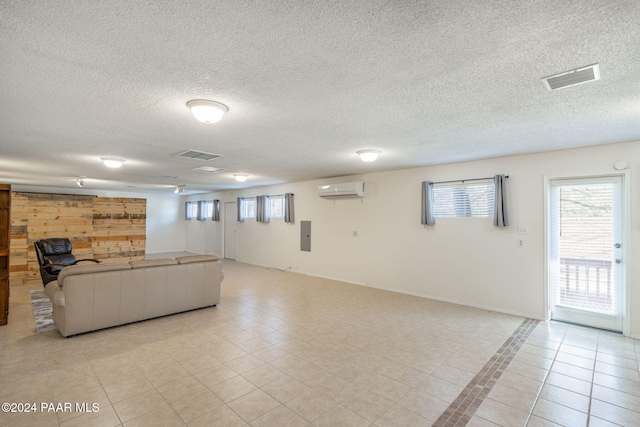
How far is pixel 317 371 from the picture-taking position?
2.78m

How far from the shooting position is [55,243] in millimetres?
6070

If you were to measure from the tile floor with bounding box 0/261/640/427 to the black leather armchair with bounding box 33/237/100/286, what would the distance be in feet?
3.24

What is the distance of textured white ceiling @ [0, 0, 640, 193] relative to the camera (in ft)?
4.61

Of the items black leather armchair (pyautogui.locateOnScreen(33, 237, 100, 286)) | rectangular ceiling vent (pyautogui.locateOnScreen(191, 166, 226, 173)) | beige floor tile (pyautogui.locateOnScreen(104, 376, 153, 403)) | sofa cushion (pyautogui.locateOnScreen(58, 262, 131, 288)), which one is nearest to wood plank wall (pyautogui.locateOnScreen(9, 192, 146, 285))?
black leather armchair (pyautogui.locateOnScreen(33, 237, 100, 286))

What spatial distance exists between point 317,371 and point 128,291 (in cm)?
267

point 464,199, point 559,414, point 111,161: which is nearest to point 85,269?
point 111,161

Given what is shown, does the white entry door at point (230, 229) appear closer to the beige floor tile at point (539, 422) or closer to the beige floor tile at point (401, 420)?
the beige floor tile at point (401, 420)

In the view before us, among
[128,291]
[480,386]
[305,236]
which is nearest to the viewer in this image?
[480,386]

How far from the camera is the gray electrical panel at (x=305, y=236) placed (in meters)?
7.41

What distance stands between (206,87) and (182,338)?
2802 mm

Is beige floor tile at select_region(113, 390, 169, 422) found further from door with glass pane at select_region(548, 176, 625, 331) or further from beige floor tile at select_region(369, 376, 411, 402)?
door with glass pane at select_region(548, 176, 625, 331)

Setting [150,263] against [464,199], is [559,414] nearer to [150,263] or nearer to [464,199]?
[464,199]

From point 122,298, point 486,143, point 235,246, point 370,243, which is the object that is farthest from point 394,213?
point 235,246

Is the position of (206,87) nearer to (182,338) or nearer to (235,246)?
Result: (182,338)
